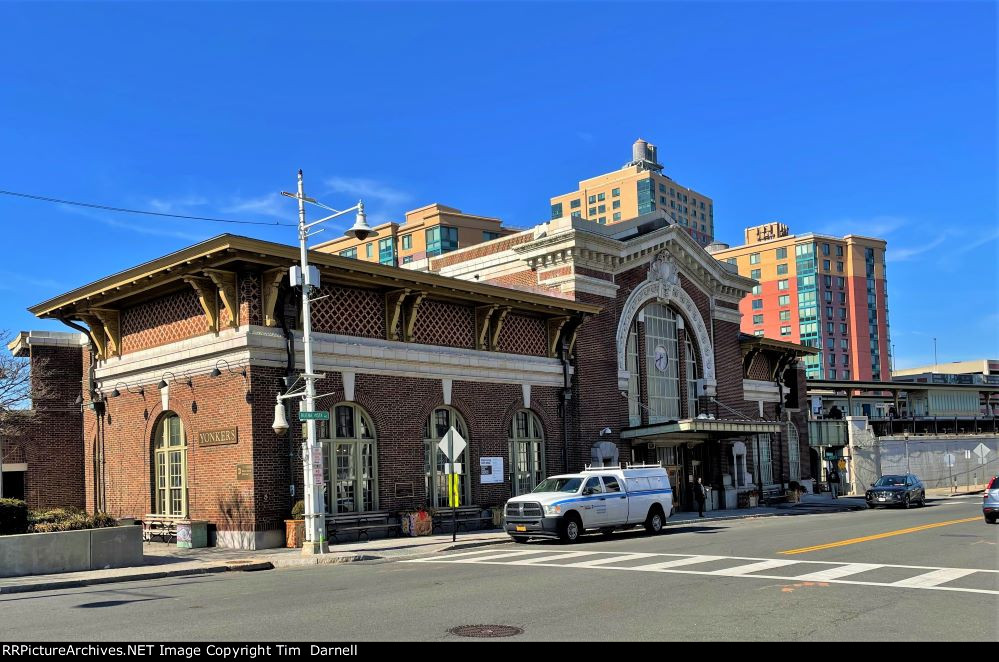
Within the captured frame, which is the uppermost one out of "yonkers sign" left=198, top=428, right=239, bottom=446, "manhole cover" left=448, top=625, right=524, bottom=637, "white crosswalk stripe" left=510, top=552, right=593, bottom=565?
"yonkers sign" left=198, top=428, right=239, bottom=446

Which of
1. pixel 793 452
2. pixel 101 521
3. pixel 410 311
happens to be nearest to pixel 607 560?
pixel 101 521

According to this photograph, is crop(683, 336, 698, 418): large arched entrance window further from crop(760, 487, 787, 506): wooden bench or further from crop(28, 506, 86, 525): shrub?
crop(28, 506, 86, 525): shrub

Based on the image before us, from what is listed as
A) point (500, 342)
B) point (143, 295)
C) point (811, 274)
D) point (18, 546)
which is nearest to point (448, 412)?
point (500, 342)

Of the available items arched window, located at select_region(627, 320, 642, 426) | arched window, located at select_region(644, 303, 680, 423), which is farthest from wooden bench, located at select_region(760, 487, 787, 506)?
arched window, located at select_region(627, 320, 642, 426)

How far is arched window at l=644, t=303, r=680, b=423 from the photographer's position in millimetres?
39594

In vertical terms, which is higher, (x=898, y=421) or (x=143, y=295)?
(x=143, y=295)

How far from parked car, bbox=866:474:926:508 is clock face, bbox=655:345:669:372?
35.9 ft

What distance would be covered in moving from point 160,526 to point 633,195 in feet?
431

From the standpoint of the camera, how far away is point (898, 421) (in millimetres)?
68375

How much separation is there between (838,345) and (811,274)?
1158 cm

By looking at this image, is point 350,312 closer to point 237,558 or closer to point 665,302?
point 237,558

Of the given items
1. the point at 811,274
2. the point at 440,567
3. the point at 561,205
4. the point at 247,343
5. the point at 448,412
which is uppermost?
the point at 561,205

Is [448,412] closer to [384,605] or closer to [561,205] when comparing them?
[384,605]

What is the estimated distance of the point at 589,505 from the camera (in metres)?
25.1
